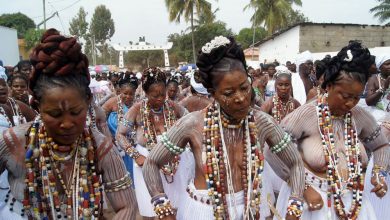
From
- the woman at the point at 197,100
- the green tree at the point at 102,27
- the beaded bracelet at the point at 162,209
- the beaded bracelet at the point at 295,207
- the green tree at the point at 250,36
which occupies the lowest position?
the beaded bracelet at the point at 295,207

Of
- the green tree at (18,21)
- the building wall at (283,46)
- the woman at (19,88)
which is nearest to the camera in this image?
the woman at (19,88)

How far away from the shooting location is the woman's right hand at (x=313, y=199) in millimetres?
3121

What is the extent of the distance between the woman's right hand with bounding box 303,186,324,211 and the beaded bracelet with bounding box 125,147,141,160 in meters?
2.53

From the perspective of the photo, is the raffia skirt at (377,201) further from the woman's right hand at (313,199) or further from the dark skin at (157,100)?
the dark skin at (157,100)

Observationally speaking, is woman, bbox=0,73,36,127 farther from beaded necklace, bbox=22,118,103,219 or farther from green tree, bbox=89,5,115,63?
green tree, bbox=89,5,115,63

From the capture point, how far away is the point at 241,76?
2.56 m

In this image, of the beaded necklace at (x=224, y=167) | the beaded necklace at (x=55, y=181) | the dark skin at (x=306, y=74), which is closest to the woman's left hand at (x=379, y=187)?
the beaded necklace at (x=224, y=167)

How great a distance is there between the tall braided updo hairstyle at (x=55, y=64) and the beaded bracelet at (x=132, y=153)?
3029mm

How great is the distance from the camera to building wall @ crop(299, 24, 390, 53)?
24.8m

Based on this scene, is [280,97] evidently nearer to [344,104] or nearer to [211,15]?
[344,104]

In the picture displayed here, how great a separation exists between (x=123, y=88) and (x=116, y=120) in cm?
61

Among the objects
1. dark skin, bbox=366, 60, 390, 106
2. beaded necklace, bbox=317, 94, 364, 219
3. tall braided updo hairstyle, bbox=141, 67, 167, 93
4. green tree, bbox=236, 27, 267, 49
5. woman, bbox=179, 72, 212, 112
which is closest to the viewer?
beaded necklace, bbox=317, 94, 364, 219

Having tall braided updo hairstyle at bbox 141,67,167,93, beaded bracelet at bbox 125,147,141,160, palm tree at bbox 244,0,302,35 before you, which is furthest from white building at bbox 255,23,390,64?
beaded bracelet at bbox 125,147,141,160

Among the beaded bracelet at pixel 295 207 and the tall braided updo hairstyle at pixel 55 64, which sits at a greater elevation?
the tall braided updo hairstyle at pixel 55 64
